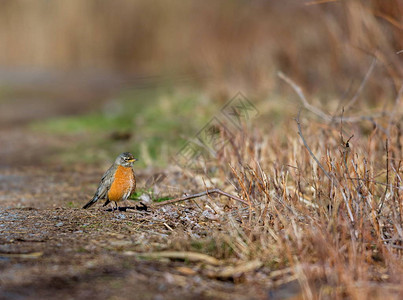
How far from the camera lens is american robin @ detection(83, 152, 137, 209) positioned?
4.50 meters

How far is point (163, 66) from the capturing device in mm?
16109

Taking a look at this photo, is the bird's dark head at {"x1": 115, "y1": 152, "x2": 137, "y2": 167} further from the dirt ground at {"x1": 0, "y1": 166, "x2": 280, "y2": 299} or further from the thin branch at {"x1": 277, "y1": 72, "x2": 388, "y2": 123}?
the thin branch at {"x1": 277, "y1": 72, "x2": 388, "y2": 123}

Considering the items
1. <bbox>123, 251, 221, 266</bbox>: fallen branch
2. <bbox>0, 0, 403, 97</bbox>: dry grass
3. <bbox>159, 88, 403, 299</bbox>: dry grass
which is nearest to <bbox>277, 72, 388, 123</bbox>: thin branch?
<bbox>0, 0, 403, 97</bbox>: dry grass

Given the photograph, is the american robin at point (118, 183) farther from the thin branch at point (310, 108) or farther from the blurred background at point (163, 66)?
the thin branch at point (310, 108)

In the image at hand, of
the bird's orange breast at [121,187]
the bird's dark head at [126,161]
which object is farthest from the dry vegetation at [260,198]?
the bird's dark head at [126,161]

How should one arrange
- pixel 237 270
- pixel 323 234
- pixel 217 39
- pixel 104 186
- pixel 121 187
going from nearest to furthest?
pixel 237 270 → pixel 323 234 → pixel 121 187 → pixel 104 186 → pixel 217 39

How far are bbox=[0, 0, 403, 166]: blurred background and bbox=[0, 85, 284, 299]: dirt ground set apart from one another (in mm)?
1457

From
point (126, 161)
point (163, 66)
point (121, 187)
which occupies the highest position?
point (163, 66)

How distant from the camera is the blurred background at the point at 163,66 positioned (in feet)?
25.0

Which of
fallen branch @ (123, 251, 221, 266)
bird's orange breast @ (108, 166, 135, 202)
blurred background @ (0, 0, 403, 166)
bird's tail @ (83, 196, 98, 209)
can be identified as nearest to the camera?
fallen branch @ (123, 251, 221, 266)

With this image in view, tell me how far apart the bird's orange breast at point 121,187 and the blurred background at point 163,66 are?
3.20 feet

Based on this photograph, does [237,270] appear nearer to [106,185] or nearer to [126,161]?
[106,185]

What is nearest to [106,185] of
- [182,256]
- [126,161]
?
[126,161]

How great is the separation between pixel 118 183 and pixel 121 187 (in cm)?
3
